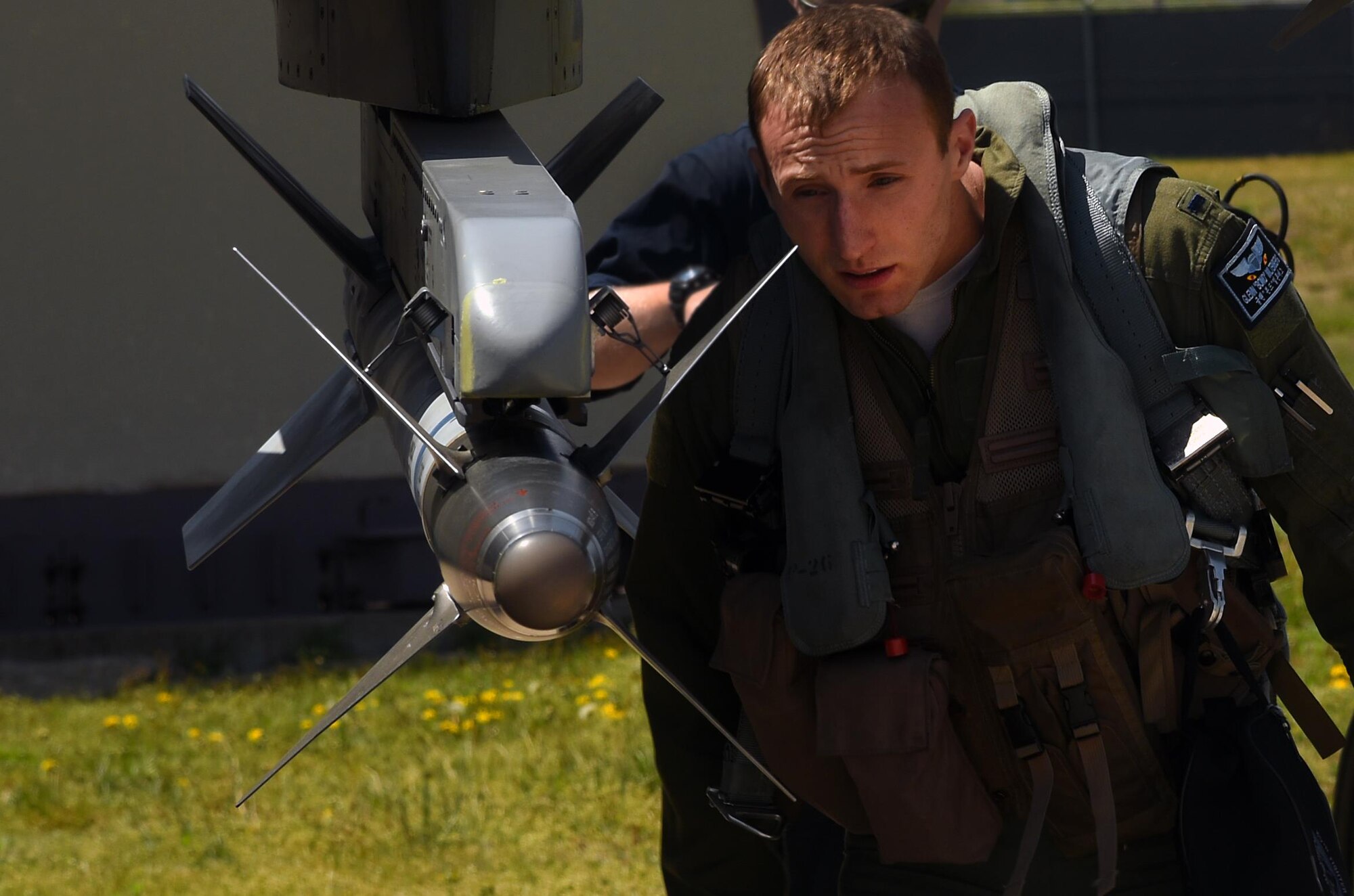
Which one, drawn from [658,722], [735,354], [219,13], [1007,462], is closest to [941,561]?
[1007,462]

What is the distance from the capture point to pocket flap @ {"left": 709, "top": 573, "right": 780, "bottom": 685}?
2.59 meters

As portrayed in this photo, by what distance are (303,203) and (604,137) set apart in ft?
1.75

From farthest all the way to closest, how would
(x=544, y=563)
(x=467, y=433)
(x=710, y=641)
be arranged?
(x=710, y=641) < (x=467, y=433) < (x=544, y=563)

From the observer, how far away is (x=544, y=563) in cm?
197

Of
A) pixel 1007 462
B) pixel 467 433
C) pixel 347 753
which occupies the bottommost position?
pixel 347 753

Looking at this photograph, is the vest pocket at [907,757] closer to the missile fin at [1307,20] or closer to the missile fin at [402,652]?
the missile fin at [402,652]

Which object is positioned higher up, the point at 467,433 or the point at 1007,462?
the point at 467,433

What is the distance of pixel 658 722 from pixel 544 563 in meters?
1.01

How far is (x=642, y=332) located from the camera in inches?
122

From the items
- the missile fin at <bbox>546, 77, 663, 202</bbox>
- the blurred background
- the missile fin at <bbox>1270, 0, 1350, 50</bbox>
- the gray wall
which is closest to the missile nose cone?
the missile fin at <bbox>546, 77, 663, 202</bbox>

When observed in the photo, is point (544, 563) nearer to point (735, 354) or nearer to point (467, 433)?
point (467, 433)

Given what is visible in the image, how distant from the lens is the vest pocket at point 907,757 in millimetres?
2465

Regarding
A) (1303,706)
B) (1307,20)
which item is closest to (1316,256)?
(1307,20)

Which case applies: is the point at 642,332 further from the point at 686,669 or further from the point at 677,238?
the point at 686,669
